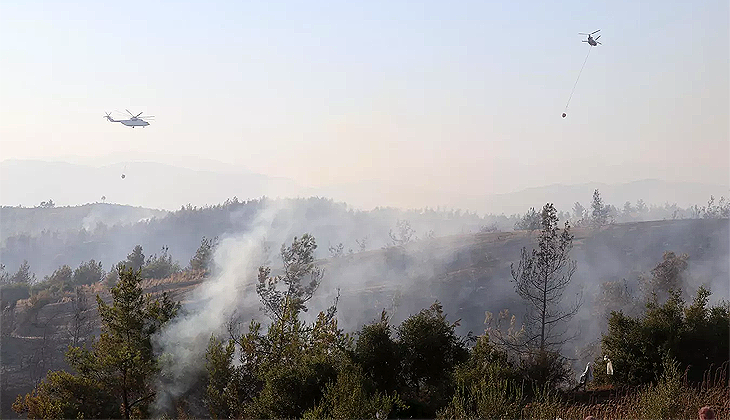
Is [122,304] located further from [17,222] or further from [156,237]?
[17,222]

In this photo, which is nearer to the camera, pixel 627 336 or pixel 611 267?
pixel 627 336

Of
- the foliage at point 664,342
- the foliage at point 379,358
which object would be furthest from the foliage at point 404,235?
the foliage at point 379,358

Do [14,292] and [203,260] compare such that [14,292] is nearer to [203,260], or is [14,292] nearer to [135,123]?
[203,260]

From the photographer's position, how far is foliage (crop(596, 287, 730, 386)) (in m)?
20.3

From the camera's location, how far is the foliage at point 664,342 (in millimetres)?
20344

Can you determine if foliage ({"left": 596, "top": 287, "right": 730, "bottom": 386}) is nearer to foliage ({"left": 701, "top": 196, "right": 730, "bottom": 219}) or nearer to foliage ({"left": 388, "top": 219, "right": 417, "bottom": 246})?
foliage ({"left": 388, "top": 219, "right": 417, "bottom": 246})

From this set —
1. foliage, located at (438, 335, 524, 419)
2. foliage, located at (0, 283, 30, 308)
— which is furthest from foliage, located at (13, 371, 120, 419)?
foliage, located at (0, 283, 30, 308)

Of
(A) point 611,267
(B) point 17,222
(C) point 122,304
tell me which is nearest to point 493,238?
(A) point 611,267

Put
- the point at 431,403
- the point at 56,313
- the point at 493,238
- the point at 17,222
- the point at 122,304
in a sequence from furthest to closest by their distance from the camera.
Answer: the point at 17,222 → the point at 493,238 → the point at 56,313 → the point at 122,304 → the point at 431,403

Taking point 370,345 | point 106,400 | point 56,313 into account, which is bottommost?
point 56,313

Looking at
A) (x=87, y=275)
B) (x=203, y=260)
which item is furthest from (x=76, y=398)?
(x=203, y=260)

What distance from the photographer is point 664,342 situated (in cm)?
2030

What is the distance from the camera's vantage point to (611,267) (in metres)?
73.3

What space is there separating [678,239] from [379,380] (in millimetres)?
69664
